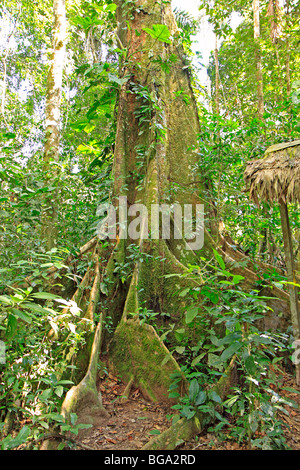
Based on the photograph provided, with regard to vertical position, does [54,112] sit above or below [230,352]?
above

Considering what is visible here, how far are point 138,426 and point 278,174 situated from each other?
2.34 metres

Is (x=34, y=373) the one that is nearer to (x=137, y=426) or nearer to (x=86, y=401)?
(x=86, y=401)

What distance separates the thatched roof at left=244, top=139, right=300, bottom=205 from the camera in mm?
2658

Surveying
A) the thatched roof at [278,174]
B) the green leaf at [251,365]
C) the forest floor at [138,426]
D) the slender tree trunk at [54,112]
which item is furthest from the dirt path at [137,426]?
the slender tree trunk at [54,112]

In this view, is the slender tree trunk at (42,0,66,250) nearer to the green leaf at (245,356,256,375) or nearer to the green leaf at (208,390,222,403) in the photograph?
the green leaf at (208,390,222,403)

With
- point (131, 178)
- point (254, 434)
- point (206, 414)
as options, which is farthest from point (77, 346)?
point (131, 178)

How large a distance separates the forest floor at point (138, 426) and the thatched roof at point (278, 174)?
4.89ft

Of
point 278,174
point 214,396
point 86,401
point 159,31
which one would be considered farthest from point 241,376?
point 159,31

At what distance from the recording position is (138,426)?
7.73 ft

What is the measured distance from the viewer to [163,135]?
12.5 ft

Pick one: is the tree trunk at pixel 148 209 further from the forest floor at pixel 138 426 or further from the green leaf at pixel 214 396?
the green leaf at pixel 214 396

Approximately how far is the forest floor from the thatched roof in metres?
1.49

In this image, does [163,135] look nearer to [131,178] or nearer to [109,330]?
[131,178]
